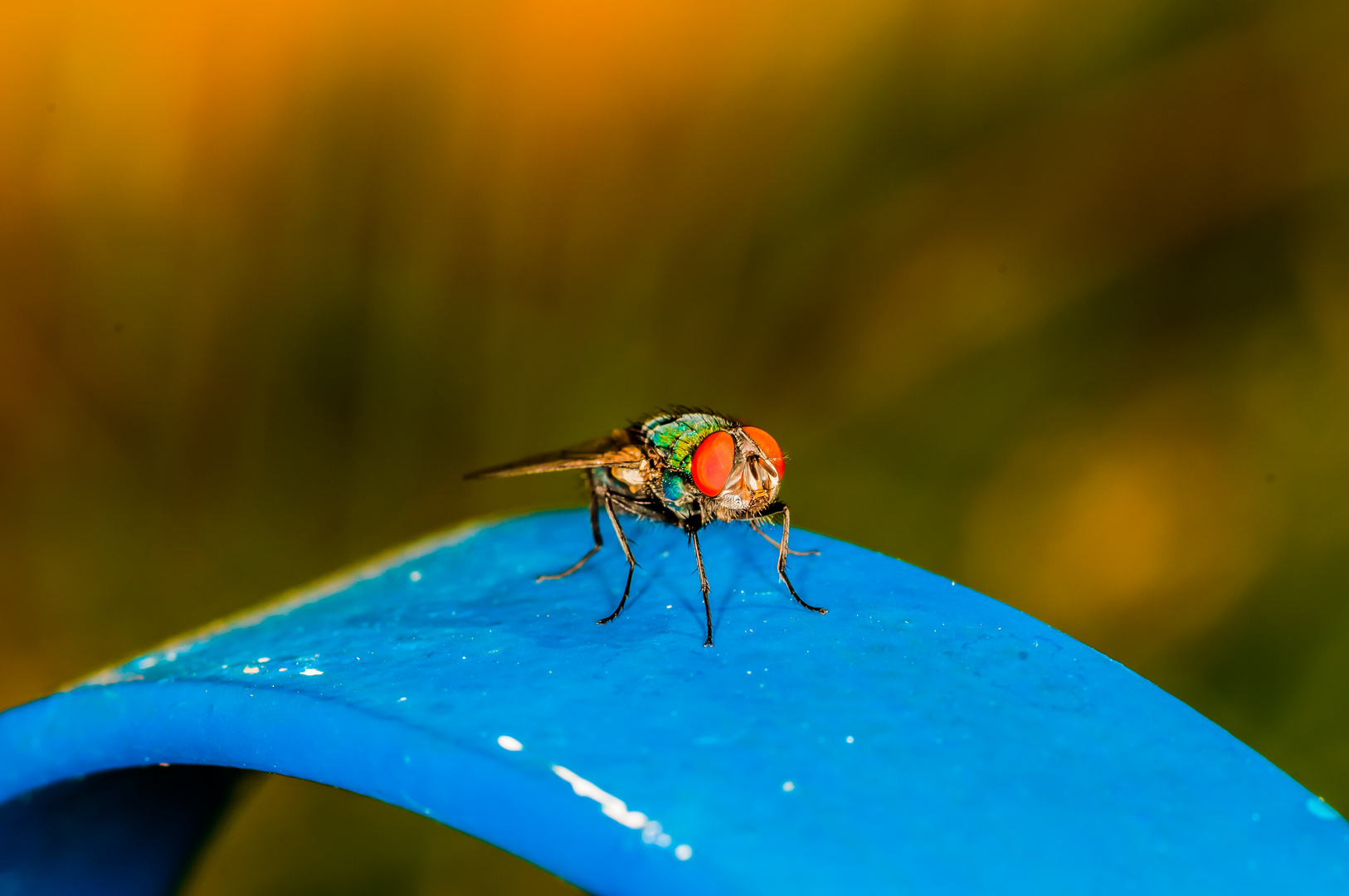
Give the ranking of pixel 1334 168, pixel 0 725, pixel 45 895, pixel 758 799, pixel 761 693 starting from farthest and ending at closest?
pixel 1334 168 < pixel 45 895 < pixel 0 725 < pixel 761 693 < pixel 758 799

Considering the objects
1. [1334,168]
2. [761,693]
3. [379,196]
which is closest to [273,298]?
[379,196]

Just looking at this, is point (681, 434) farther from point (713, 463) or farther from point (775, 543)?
point (775, 543)

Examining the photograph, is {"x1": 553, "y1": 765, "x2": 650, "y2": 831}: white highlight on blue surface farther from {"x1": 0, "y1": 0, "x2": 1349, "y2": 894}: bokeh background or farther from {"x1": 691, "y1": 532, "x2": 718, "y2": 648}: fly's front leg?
{"x1": 0, "y1": 0, "x2": 1349, "y2": 894}: bokeh background

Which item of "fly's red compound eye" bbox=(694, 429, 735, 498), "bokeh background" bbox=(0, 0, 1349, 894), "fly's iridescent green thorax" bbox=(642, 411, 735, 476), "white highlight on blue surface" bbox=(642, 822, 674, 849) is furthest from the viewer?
"bokeh background" bbox=(0, 0, 1349, 894)

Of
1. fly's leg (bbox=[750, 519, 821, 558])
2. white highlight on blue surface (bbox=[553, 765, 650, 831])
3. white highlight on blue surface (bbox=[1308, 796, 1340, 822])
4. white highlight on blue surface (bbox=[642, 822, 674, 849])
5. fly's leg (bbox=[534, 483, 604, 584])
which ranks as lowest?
fly's leg (bbox=[534, 483, 604, 584])

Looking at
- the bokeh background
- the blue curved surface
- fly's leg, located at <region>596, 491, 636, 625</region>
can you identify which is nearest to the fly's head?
fly's leg, located at <region>596, 491, 636, 625</region>

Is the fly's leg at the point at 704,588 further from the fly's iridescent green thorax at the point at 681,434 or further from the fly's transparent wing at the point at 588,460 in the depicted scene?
the fly's transparent wing at the point at 588,460

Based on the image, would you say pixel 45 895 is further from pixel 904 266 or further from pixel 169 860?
pixel 904 266

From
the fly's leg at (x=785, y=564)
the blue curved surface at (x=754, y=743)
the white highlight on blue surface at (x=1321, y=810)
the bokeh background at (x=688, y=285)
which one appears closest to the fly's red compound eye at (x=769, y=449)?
the fly's leg at (x=785, y=564)
